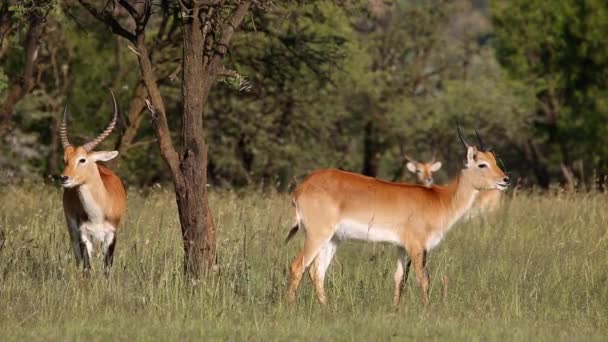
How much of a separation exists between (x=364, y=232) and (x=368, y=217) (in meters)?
0.13

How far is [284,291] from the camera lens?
9.38 metres

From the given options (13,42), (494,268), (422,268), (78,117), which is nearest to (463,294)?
(422,268)

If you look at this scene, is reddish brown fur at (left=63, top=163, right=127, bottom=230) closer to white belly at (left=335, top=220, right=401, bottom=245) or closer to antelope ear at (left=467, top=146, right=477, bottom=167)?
white belly at (left=335, top=220, right=401, bottom=245)

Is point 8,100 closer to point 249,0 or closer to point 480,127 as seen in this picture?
point 249,0

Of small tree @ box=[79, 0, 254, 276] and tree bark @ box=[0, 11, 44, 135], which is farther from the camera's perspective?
tree bark @ box=[0, 11, 44, 135]

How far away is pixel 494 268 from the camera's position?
417 inches

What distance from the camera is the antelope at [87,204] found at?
1055 centimetres

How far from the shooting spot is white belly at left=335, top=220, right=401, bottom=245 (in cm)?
991

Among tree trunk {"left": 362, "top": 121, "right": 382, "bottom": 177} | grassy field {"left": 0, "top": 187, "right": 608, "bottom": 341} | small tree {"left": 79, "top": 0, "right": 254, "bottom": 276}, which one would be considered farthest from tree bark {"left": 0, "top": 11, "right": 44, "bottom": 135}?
tree trunk {"left": 362, "top": 121, "right": 382, "bottom": 177}

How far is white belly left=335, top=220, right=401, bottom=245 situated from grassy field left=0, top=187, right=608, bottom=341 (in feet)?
0.99

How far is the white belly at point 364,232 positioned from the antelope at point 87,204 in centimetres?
211

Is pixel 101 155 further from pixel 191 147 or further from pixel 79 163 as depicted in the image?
pixel 191 147

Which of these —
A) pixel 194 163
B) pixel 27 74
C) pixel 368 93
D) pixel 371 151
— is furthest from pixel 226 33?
pixel 371 151

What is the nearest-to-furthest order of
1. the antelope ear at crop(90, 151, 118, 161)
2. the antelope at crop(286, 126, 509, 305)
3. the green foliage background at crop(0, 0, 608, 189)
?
the antelope at crop(286, 126, 509, 305), the antelope ear at crop(90, 151, 118, 161), the green foliage background at crop(0, 0, 608, 189)
